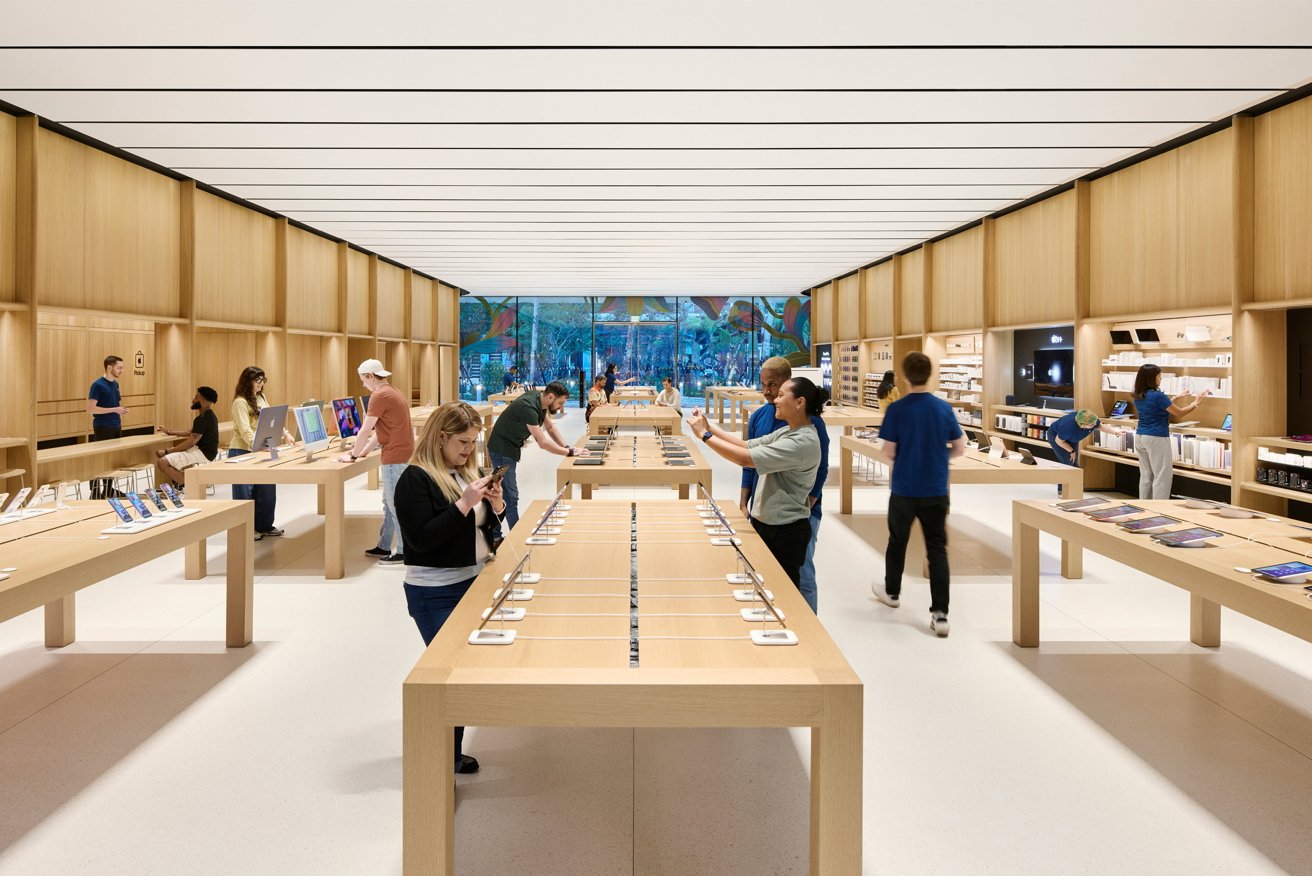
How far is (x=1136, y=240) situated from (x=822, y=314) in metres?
12.7

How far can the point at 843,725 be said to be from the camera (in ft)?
6.16

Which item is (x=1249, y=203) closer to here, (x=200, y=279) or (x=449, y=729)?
(x=449, y=729)

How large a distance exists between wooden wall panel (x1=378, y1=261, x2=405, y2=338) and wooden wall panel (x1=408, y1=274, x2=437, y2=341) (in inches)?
15.8

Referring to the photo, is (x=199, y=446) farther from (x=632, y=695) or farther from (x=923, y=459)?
(x=632, y=695)

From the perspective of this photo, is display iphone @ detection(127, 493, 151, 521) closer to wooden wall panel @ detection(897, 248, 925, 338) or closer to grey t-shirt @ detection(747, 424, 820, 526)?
grey t-shirt @ detection(747, 424, 820, 526)

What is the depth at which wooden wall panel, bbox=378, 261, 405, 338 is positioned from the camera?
49.4 feet

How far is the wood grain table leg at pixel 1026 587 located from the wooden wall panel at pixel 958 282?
7829 mm

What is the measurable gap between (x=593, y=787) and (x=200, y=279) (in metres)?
8.35

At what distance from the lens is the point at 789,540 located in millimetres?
3900

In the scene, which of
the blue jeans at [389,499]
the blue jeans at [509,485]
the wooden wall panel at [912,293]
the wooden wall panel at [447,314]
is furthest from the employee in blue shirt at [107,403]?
the wooden wall panel at [912,293]

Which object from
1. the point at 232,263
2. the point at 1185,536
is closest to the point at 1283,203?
the point at 1185,536

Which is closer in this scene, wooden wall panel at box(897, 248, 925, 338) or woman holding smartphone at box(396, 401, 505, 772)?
woman holding smartphone at box(396, 401, 505, 772)

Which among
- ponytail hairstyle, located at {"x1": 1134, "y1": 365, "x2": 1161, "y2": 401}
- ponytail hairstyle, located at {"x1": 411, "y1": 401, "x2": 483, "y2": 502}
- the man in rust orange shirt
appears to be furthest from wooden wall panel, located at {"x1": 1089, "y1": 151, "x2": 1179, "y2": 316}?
ponytail hairstyle, located at {"x1": 411, "y1": 401, "x2": 483, "y2": 502}

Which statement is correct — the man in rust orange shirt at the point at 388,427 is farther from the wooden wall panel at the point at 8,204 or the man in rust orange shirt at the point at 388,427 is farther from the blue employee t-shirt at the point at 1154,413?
the blue employee t-shirt at the point at 1154,413
